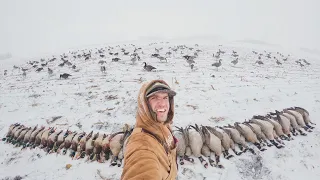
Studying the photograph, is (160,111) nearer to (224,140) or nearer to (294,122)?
(224,140)

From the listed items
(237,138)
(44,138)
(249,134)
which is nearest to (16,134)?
(44,138)

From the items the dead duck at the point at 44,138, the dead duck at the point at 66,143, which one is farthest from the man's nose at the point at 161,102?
the dead duck at the point at 44,138

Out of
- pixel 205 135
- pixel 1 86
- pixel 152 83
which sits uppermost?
pixel 152 83

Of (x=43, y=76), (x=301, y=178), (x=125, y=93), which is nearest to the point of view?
(x=301, y=178)

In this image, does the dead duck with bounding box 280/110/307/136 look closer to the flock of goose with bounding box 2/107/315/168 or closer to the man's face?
the flock of goose with bounding box 2/107/315/168

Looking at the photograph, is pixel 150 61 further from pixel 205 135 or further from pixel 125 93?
pixel 205 135

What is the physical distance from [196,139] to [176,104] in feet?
9.45

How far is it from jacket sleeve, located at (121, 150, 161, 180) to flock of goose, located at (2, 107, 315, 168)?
356 cm

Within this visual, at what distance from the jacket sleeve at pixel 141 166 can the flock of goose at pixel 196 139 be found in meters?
3.56

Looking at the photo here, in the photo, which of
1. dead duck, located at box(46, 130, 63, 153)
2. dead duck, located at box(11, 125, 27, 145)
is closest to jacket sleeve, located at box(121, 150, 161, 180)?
dead duck, located at box(46, 130, 63, 153)

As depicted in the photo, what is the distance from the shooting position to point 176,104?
830 centimetres

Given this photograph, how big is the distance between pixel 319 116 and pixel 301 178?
385 centimetres

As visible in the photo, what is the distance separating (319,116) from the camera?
25.1ft

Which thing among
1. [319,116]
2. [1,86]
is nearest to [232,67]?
[319,116]
